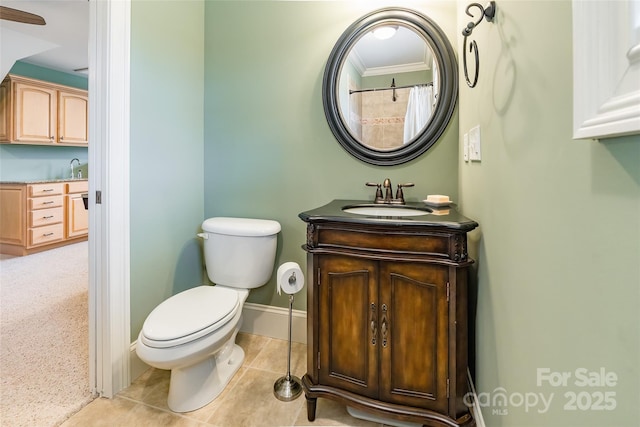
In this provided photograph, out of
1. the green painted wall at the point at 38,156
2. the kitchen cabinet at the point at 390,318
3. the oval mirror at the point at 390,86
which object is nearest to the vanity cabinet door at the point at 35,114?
the green painted wall at the point at 38,156

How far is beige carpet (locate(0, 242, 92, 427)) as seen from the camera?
4.77 feet

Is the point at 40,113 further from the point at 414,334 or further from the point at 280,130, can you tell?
the point at 414,334

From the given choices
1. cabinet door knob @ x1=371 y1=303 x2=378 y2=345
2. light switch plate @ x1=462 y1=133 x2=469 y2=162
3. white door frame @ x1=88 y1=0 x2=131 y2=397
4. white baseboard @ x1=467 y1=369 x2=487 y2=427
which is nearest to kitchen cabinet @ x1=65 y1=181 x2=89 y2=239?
white door frame @ x1=88 y1=0 x2=131 y2=397

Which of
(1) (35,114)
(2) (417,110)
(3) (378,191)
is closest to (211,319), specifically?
(3) (378,191)

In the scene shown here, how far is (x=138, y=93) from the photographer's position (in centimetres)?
167

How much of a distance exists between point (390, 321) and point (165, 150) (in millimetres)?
1558

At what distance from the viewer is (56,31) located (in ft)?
11.0

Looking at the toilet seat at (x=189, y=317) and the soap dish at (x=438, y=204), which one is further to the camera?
the soap dish at (x=438, y=204)

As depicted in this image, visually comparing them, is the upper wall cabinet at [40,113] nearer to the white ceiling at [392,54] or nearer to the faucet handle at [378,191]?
the white ceiling at [392,54]

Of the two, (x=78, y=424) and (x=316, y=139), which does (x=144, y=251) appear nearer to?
(x=78, y=424)

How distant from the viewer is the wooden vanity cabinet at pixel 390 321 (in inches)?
46.2

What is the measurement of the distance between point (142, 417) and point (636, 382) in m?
1.71

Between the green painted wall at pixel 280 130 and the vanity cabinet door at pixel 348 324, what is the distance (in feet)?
2.29

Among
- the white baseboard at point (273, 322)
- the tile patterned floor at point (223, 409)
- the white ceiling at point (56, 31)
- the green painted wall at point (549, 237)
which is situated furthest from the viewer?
the white ceiling at point (56, 31)
